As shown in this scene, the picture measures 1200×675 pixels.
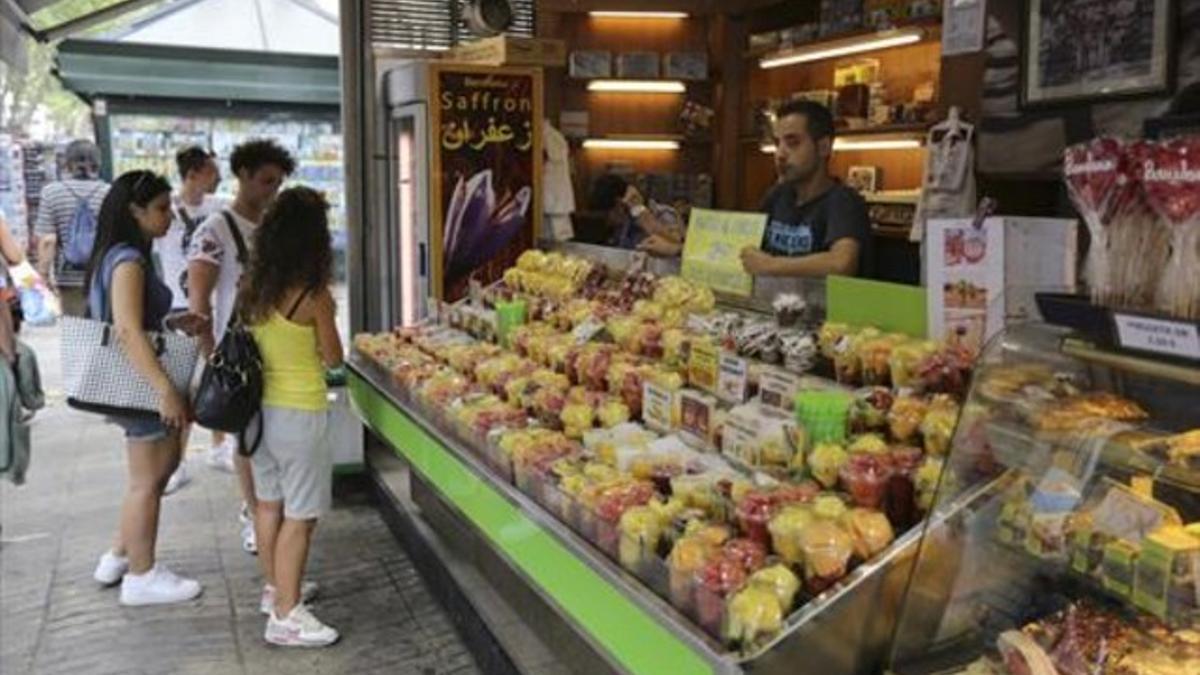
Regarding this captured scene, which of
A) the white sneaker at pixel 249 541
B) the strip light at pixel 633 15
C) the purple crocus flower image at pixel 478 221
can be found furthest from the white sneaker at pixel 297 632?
the strip light at pixel 633 15

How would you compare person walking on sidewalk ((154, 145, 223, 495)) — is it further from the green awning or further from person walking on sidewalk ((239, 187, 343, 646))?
the green awning

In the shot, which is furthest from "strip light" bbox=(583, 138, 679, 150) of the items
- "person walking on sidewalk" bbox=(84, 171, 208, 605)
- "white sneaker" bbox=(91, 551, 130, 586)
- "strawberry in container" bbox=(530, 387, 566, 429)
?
"strawberry in container" bbox=(530, 387, 566, 429)

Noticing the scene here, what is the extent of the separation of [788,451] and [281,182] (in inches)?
116

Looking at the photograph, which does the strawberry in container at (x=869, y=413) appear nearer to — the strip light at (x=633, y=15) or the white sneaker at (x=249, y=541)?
the white sneaker at (x=249, y=541)

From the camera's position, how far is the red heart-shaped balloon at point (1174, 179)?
4.96 ft

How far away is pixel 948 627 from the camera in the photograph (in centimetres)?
185

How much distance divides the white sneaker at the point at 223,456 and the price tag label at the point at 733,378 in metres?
4.12

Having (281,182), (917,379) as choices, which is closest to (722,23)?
(281,182)

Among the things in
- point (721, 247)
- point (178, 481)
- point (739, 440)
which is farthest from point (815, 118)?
point (178, 481)

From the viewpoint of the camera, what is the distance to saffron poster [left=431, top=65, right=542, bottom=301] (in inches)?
223

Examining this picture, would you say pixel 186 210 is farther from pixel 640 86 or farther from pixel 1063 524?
pixel 1063 524

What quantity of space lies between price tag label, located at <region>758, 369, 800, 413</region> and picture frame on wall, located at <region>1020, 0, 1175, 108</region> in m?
2.40

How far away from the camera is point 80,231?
6.61 m

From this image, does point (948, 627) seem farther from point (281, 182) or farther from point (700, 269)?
point (281, 182)
